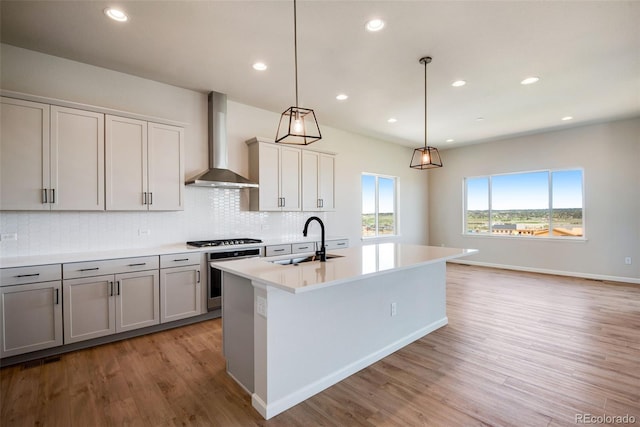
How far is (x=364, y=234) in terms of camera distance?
6.54 m

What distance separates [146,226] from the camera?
12.1 ft

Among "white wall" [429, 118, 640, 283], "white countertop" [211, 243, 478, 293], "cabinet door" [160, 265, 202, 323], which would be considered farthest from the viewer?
"white wall" [429, 118, 640, 283]

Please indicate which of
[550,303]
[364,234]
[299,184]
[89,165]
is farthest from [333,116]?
[550,303]

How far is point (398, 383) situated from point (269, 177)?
316 cm

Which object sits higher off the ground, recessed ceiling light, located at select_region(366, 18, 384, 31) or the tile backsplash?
recessed ceiling light, located at select_region(366, 18, 384, 31)

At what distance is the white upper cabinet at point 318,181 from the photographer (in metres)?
4.96

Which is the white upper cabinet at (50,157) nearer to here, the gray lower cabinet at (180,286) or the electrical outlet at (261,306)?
the gray lower cabinet at (180,286)

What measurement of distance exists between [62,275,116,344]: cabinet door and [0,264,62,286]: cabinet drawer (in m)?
0.12

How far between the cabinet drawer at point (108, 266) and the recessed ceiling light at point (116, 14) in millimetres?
2192

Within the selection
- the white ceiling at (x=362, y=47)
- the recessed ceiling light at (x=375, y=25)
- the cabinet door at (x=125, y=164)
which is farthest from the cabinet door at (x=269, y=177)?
the recessed ceiling light at (x=375, y=25)

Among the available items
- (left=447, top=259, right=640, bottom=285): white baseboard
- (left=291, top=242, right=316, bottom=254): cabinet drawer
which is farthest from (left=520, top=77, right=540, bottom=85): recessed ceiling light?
(left=447, top=259, right=640, bottom=285): white baseboard

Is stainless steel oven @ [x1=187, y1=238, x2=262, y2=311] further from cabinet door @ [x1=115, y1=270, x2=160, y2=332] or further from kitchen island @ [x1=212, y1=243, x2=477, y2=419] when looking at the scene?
kitchen island @ [x1=212, y1=243, x2=477, y2=419]

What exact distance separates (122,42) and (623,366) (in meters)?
5.38

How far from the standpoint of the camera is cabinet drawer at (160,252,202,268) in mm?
3320
